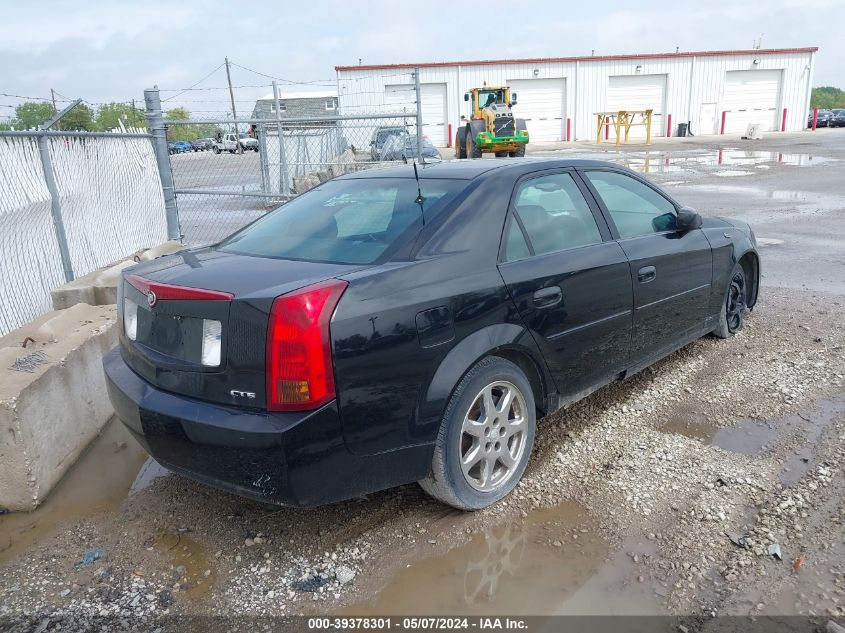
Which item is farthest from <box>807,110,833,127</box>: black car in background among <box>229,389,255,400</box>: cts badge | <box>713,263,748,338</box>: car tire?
<box>229,389,255,400</box>: cts badge

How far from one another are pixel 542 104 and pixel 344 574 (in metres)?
42.5

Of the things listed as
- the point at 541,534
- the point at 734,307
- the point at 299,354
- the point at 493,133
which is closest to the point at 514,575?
the point at 541,534

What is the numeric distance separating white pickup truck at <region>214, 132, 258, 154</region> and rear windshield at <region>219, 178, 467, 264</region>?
576cm

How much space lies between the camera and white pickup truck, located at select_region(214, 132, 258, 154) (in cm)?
909

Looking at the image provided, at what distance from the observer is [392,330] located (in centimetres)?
265

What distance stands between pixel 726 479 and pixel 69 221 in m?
5.77

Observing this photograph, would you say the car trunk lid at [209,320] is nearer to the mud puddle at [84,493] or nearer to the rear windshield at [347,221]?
the rear windshield at [347,221]

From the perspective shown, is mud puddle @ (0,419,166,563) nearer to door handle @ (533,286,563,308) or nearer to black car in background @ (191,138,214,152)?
door handle @ (533,286,563,308)

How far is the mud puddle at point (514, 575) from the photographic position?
2588 millimetres

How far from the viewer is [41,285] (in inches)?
221

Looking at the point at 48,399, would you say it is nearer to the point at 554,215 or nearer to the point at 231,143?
the point at 554,215

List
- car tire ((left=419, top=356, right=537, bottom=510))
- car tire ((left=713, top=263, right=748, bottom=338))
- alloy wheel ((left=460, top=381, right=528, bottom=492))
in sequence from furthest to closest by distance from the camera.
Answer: car tire ((left=713, top=263, right=748, bottom=338))
alloy wheel ((left=460, top=381, right=528, bottom=492))
car tire ((left=419, top=356, right=537, bottom=510))

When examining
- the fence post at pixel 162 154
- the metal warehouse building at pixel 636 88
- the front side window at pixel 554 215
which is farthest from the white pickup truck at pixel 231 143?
the metal warehouse building at pixel 636 88

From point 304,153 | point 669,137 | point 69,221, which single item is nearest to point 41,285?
point 69,221
